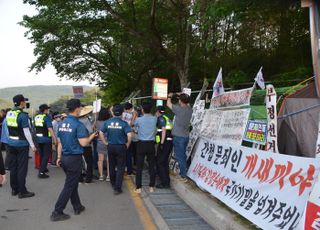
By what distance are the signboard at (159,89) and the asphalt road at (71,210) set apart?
8.61 feet

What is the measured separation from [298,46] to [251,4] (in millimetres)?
8181

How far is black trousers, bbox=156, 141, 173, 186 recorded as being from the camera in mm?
8038

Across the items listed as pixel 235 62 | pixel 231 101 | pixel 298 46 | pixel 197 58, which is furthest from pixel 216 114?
pixel 197 58

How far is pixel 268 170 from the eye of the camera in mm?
4871

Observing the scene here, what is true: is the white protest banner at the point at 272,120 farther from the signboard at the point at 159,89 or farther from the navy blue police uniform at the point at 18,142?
the signboard at the point at 159,89

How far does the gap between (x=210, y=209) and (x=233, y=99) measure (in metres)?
2.33

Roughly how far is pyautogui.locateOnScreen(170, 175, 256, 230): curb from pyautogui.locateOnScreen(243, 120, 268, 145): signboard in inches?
46.3

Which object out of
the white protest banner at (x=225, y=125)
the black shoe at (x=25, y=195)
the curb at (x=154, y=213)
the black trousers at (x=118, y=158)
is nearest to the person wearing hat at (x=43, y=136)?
the black shoe at (x=25, y=195)

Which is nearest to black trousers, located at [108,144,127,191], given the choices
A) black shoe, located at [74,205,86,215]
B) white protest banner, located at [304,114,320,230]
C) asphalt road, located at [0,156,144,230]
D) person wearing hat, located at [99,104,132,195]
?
person wearing hat, located at [99,104,132,195]

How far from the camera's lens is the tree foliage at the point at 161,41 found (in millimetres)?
17812

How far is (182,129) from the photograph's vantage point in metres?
7.91

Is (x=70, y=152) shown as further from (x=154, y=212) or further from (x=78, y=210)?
(x=154, y=212)

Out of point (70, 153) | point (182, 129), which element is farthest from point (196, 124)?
point (70, 153)

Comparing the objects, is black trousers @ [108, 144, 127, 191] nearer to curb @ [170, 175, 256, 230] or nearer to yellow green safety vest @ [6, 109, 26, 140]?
curb @ [170, 175, 256, 230]
